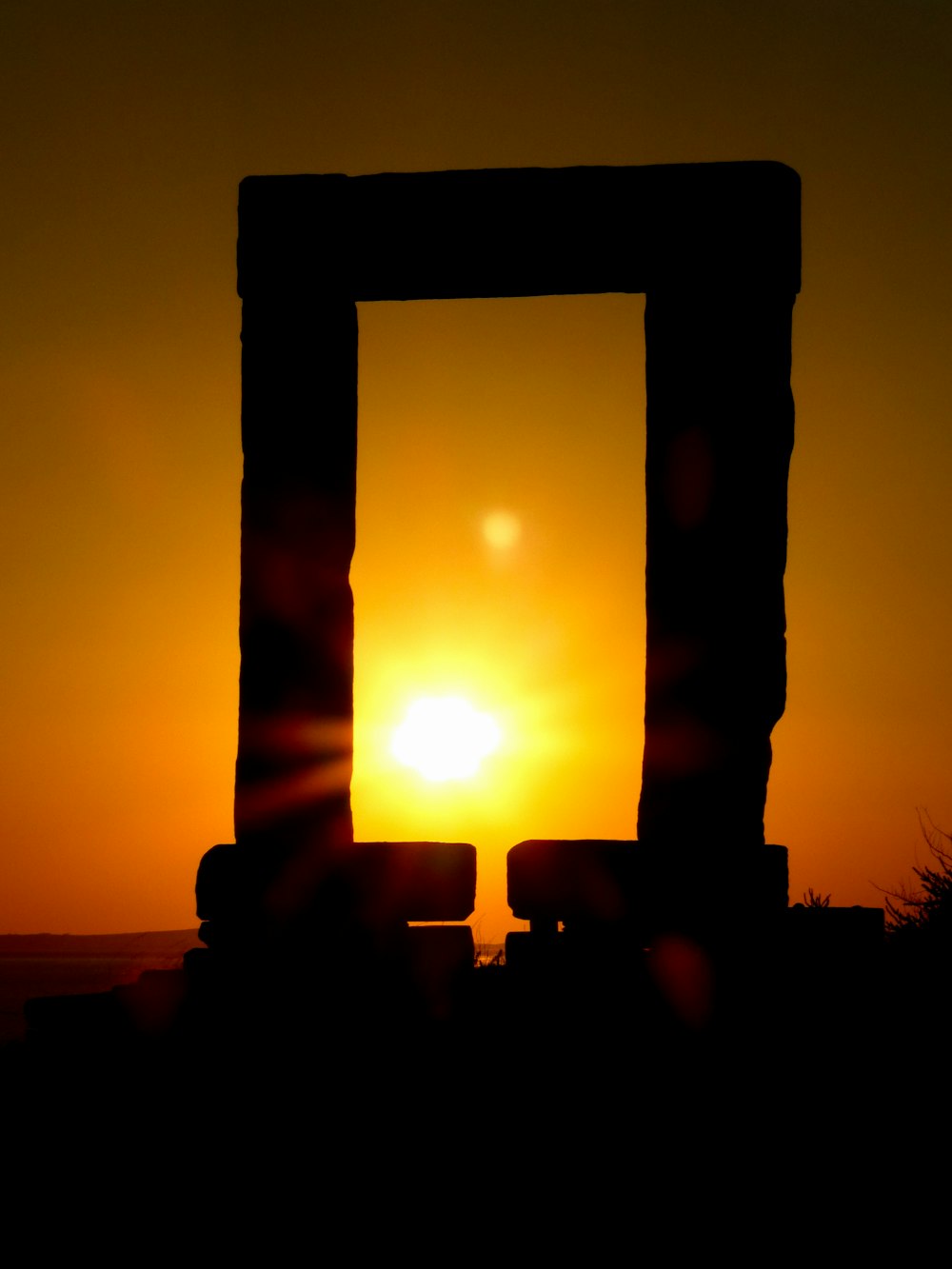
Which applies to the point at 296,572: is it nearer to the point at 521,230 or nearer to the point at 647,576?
the point at 647,576

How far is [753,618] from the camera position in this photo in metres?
8.24

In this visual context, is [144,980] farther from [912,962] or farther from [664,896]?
[912,962]

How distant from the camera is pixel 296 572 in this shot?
8461mm

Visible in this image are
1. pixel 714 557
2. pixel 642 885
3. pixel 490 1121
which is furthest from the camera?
pixel 714 557

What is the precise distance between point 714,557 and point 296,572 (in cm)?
225

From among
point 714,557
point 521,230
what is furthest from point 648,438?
point 521,230

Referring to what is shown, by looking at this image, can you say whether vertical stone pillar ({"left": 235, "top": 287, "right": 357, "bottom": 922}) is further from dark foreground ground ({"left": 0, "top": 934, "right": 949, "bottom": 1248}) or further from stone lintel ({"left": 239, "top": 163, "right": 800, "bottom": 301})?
dark foreground ground ({"left": 0, "top": 934, "right": 949, "bottom": 1248})

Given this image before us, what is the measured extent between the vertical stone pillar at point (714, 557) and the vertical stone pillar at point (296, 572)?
1.66m

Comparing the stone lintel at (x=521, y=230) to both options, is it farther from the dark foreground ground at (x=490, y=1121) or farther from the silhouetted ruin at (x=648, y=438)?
the dark foreground ground at (x=490, y=1121)

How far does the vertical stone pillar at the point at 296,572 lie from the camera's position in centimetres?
832

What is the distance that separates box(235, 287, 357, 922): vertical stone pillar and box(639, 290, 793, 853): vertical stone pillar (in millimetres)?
1663

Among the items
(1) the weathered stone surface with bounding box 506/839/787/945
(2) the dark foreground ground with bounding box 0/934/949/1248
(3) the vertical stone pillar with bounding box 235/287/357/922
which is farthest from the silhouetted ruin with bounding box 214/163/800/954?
(2) the dark foreground ground with bounding box 0/934/949/1248

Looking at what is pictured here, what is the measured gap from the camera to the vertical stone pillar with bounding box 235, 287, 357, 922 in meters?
8.32

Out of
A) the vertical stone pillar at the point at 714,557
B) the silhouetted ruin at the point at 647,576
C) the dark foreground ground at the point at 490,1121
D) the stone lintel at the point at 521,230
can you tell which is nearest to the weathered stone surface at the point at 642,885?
the silhouetted ruin at the point at 647,576
